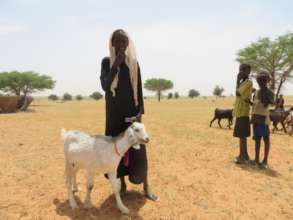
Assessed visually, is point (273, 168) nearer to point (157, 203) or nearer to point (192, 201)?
point (192, 201)

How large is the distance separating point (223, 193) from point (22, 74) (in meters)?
38.1

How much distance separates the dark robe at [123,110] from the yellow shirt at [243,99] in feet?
9.54

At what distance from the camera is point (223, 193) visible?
439 centimetres

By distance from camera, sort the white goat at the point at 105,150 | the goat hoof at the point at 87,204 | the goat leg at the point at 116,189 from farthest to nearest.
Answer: the goat hoof at the point at 87,204 < the goat leg at the point at 116,189 < the white goat at the point at 105,150

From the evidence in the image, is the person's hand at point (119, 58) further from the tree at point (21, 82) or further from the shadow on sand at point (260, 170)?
the tree at point (21, 82)

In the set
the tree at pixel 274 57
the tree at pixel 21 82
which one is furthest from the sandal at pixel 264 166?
the tree at pixel 21 82

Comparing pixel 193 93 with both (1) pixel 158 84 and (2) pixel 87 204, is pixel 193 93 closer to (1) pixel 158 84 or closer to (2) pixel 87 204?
(1) pixel 158 84

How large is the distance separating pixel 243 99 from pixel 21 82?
1435 inches

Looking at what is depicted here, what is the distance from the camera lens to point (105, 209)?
3.75 metres

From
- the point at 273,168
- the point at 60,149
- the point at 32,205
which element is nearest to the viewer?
the point at 32,205

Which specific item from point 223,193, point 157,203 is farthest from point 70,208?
point 223,193

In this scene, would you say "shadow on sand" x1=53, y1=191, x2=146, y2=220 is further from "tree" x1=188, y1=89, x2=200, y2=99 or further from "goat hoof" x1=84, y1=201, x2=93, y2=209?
"tree" x1=188, y1=89, x2=200, y2=99

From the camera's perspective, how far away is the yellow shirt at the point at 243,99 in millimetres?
5820

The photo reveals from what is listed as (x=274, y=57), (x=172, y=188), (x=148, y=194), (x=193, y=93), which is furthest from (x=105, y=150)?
(x=193, y=93)
